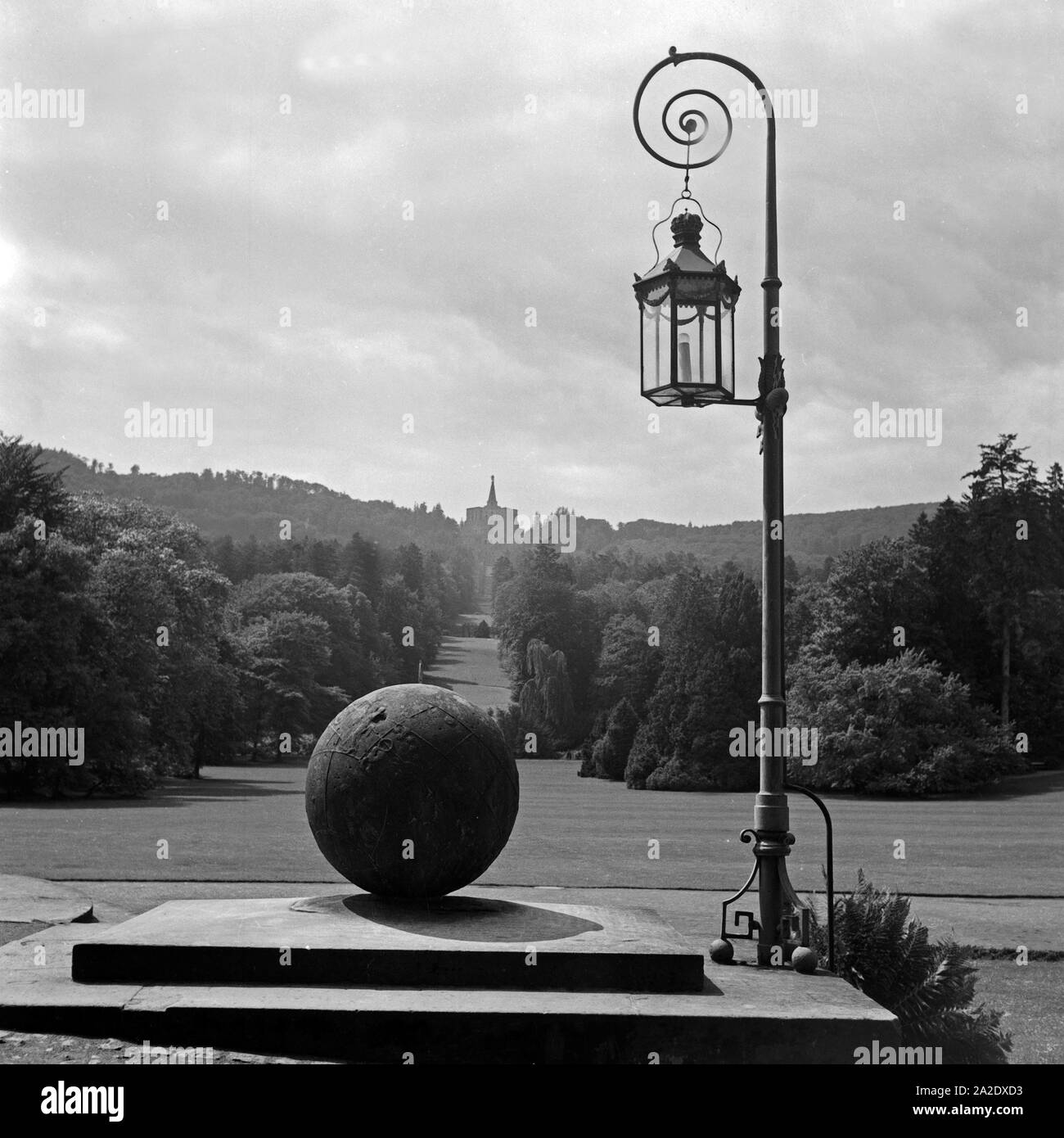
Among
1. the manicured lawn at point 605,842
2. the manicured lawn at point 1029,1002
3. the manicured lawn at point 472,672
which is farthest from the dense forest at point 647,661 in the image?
the manicured lawn at point 1029,1002

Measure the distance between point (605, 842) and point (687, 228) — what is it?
22.8 metres

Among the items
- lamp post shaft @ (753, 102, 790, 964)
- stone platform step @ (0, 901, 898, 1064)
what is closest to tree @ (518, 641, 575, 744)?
lamp post shaft @ (753, 102, 790, 964)

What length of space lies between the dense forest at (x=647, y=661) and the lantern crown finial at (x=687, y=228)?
33859 mm

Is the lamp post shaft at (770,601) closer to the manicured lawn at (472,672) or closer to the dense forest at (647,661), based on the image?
the dense forest at (647,661)

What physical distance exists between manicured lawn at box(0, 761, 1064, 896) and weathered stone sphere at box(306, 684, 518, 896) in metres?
10.7

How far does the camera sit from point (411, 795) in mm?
10078

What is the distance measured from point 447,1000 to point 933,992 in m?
4.12

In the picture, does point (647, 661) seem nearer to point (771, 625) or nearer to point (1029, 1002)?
point (1029, 1002)

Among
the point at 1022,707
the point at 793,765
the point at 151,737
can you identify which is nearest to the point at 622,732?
the point at 793,765

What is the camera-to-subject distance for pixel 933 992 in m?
9.94

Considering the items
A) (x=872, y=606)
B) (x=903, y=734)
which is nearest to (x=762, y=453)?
(x=903, y=734)

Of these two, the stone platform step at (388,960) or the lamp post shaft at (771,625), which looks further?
the lamp post shaft at (771,625)

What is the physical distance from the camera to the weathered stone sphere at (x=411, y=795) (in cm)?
1012

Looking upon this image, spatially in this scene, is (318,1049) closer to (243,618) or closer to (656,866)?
(656,866)
